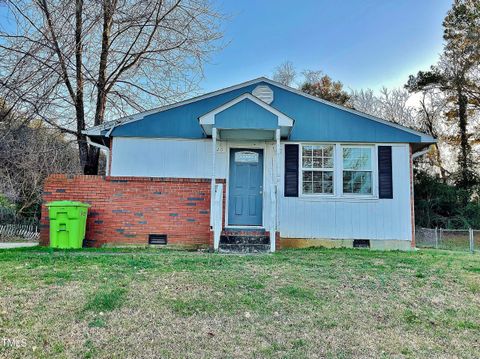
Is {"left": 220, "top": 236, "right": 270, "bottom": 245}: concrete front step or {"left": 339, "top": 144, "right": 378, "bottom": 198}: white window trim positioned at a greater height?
{"left": 339, "top": 144, "right": 378, "bottom": 198}: white window trim

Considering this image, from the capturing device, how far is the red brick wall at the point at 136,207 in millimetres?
8383

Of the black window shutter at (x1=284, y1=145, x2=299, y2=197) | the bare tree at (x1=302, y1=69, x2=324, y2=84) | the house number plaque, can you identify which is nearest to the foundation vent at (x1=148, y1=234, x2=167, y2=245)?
the house number plaque

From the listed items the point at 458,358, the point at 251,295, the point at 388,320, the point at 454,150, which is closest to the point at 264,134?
the point at 251,295

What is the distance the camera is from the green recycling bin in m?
7.73

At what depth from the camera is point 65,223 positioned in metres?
7.75

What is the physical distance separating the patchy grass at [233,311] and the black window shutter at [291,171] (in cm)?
372

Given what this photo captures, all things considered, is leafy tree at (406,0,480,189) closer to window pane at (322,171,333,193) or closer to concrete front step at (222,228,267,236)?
window pane at (322,171,333,193)

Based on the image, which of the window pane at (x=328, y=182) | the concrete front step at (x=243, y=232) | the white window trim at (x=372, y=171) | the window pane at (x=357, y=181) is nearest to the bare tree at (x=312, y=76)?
the white window trim at (x=372, y=171)

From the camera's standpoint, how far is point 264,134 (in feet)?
29.5

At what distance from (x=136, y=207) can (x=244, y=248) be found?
2.60m

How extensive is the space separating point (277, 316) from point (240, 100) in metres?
5.32

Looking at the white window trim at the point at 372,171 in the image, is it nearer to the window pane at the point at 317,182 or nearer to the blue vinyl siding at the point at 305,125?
the blue vinyl siding at the point at 305,125

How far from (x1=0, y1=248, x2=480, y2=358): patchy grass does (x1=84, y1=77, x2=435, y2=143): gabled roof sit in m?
4.37

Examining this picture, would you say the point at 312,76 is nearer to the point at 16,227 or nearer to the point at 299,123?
the point at 299,123
